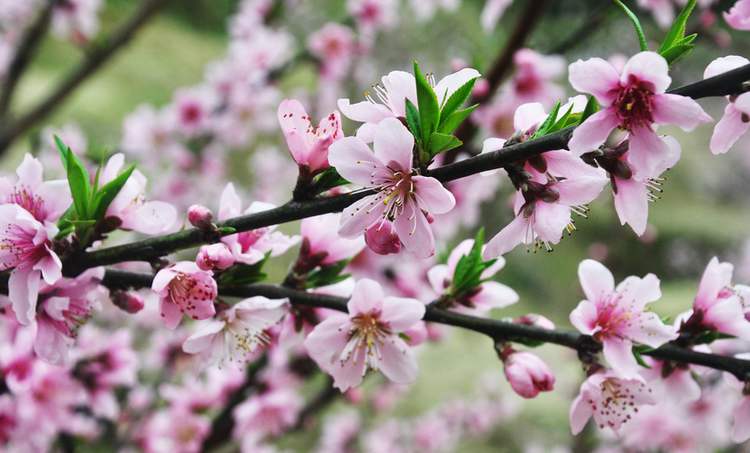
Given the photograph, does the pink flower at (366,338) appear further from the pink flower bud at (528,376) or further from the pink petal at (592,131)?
the pink petal at (592,131)

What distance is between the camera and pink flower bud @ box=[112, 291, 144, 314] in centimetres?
62

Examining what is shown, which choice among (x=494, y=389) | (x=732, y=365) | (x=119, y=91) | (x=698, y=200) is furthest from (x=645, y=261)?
(x=732, y=365)

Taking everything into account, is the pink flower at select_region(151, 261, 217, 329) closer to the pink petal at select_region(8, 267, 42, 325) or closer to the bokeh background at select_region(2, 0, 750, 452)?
the pink petal at select_region(8, 267, 42, 325)

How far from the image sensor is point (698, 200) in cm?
859

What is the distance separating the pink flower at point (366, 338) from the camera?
610 mm

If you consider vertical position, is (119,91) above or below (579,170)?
below

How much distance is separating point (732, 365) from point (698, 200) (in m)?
9.03

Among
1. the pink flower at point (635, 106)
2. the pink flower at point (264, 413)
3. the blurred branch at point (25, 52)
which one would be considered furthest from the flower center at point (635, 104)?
the blurred branch at point (25, 52)

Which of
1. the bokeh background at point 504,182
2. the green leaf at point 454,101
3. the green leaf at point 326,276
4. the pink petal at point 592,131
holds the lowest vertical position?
the bokeh background at point 504,182

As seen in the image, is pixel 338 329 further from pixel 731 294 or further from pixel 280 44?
pixel 280 44

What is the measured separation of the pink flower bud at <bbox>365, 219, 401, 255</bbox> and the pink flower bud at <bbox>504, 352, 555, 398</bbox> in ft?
0.69

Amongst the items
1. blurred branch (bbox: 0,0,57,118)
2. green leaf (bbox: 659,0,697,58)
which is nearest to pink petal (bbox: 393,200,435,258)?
green leaf (bbox: 659,0,697,58)

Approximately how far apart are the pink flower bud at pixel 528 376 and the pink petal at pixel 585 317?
6 cm

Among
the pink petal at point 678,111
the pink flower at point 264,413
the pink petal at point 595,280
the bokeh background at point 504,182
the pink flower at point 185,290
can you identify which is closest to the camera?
the pink petal at point 678,111
